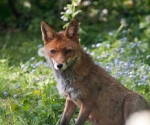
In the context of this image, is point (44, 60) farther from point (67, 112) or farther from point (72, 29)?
point (72, 29)

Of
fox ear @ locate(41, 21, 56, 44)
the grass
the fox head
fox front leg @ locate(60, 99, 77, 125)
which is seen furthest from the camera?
the grass

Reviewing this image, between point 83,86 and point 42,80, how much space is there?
8.17 feet

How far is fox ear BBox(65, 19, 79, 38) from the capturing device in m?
5.69

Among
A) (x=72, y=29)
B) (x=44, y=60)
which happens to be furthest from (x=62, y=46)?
(x=44, y=60)

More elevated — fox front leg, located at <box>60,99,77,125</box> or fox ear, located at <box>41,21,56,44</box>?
fox ear, located at <box>41,21,56,44</box>

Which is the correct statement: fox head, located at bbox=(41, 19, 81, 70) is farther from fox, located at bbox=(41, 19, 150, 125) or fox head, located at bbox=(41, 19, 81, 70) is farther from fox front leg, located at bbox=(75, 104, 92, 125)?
fox front leg, located at bbox=(75, 104, 92, 125)

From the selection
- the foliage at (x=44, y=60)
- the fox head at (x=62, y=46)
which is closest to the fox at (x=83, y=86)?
the fox head at (x=62, y=46)

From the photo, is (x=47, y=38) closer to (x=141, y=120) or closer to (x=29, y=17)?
(x=141, y=120)

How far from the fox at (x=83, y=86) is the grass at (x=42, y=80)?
0.72 m

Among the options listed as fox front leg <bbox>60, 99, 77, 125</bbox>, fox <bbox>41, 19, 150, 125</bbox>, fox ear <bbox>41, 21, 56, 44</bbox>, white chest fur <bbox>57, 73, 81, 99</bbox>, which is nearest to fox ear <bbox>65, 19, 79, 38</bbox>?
fox <bbox>41, 19, 150, 125</bbox>

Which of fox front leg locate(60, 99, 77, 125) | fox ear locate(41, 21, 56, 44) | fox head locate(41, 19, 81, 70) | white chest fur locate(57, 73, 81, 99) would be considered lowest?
fox front leg locate(60, 99, 77, 125)

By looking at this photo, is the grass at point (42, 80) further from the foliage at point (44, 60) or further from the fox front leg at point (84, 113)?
the fox front leg at point (84, 113)

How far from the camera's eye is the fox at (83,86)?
561cm

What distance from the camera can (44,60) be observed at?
9.95 metres
